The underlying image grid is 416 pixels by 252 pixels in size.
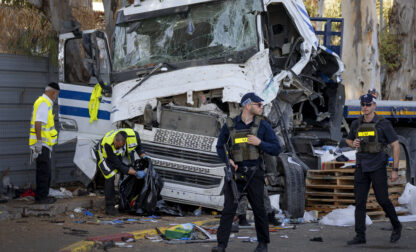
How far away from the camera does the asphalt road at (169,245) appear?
6.66m

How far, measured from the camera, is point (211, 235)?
24.6 ft

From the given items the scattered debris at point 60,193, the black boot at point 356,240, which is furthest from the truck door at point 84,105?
the black boot at point 356,240

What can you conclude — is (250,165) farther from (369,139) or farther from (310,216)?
(310,216)

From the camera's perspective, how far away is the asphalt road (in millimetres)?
6660

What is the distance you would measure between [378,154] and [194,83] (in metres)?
2.76

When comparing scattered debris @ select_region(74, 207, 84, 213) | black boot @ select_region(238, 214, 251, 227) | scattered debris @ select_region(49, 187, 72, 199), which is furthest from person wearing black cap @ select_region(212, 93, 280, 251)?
scattered debris @ select_region(49, 187, 72, 199)

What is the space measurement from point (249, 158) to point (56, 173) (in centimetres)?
580

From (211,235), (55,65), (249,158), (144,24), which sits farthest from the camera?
(55,65)

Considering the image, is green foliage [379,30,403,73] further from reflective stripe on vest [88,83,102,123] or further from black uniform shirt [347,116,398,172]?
black uniform shirt [347,116,398,172]

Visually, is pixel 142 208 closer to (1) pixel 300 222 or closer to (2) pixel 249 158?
(1) pixel 300 222

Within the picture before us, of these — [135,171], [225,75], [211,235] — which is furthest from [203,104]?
[211,235]

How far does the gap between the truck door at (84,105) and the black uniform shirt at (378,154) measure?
3921 mm

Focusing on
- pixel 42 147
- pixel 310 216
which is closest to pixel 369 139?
pixel 310 216

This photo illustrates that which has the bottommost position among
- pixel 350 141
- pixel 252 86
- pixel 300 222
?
pixel 300 222
